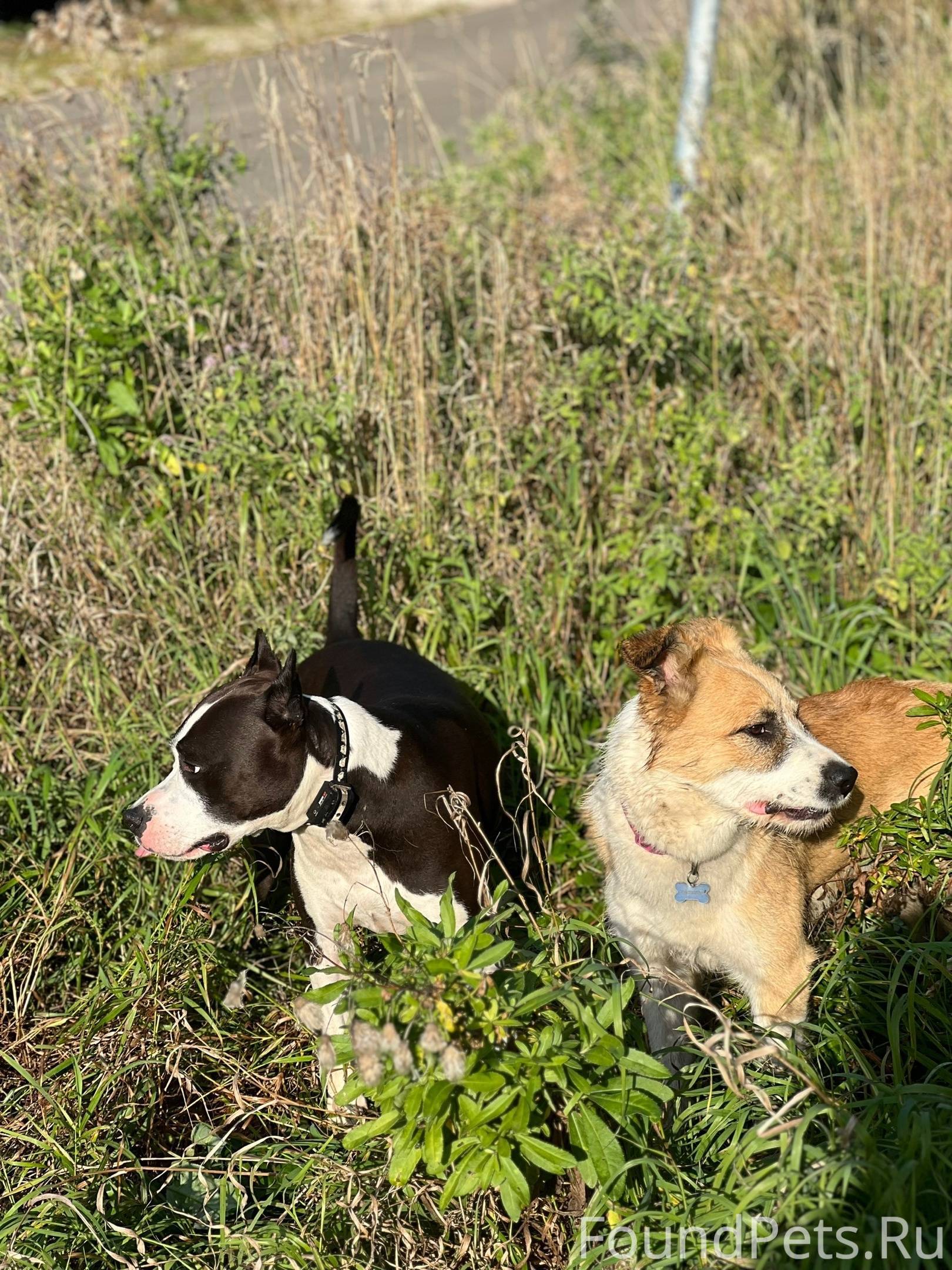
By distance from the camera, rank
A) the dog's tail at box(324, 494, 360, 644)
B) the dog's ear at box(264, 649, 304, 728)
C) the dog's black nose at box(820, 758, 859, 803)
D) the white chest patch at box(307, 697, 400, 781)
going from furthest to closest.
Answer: the dog's tail at box(324, 494, 360, 644), the white chest patch at box(307, 697, 400, 781), the dog's black nose at box(820, 758, 859, 803), the dog's ear at box(264, 649, 304, 728)

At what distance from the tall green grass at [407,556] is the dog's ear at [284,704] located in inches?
27.0

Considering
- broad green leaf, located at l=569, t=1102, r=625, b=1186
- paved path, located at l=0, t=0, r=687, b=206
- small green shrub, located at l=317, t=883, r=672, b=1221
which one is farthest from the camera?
paved path, located at l=0, t=0, r=687, b=206

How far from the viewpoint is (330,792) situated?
3039mm

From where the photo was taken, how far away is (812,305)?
5137mm

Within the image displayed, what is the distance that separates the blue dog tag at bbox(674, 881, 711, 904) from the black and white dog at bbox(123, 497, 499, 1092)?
21.6 inches

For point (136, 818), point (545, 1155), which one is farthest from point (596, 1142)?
point (136, 818)

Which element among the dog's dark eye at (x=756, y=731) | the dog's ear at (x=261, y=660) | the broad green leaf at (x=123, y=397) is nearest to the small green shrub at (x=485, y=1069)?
the dog's dark eye at (x=756, y=731)

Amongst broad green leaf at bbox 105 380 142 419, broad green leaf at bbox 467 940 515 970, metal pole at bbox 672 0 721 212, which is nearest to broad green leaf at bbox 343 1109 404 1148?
broad green leaf at bbox 467 940 515 970

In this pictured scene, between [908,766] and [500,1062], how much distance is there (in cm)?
175

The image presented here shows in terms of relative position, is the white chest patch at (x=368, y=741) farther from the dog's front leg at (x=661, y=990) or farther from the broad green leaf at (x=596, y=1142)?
the broad green leaf at (x=596, y=1142)

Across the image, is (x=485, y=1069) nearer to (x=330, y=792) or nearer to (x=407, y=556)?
(x=330, y=792)

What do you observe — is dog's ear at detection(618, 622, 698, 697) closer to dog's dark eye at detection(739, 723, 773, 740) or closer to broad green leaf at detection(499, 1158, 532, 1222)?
dog's dark eye at detection(739, 723, 773, 740)

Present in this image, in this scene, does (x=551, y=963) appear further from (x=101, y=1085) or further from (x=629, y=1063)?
(x=101, y=1085)

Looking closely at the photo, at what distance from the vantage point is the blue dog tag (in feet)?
10.0
